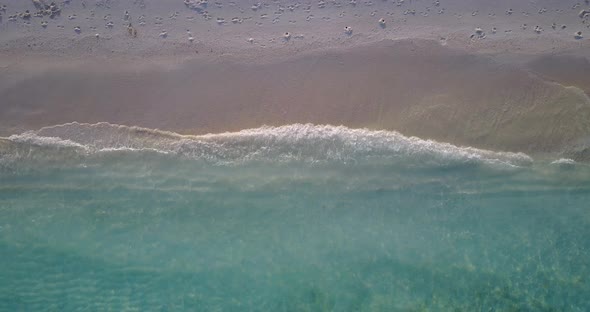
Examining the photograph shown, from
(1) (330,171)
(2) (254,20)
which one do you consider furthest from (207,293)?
(2) (254,20)

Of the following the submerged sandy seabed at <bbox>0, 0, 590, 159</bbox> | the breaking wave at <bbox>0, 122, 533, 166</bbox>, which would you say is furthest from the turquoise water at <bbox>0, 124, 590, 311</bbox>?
the submerged sandy seabed at <bbox>0, 0, 590, 159</bbox>

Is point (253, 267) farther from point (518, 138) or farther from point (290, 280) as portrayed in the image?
point (518, 138)

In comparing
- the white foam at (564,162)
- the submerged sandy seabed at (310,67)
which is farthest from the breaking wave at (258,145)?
the white foam at (564,162)

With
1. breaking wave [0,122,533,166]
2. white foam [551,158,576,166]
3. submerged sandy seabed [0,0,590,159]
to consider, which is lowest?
white foam [551,158,576,166]

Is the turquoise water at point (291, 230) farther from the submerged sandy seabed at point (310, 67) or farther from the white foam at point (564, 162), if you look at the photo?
the submerged sandy seabed at point (310, 67)

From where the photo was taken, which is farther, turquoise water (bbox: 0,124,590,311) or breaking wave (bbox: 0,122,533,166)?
turquoise water (bbox: 0,124,590,311)

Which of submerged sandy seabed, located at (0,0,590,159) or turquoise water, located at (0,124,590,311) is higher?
submerged sandy seabed, located at (0,0,590,159)

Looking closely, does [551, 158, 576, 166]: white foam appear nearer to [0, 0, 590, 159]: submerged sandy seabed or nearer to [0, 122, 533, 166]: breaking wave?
[0, 0, 590, 159]: submerged sandy seabed
